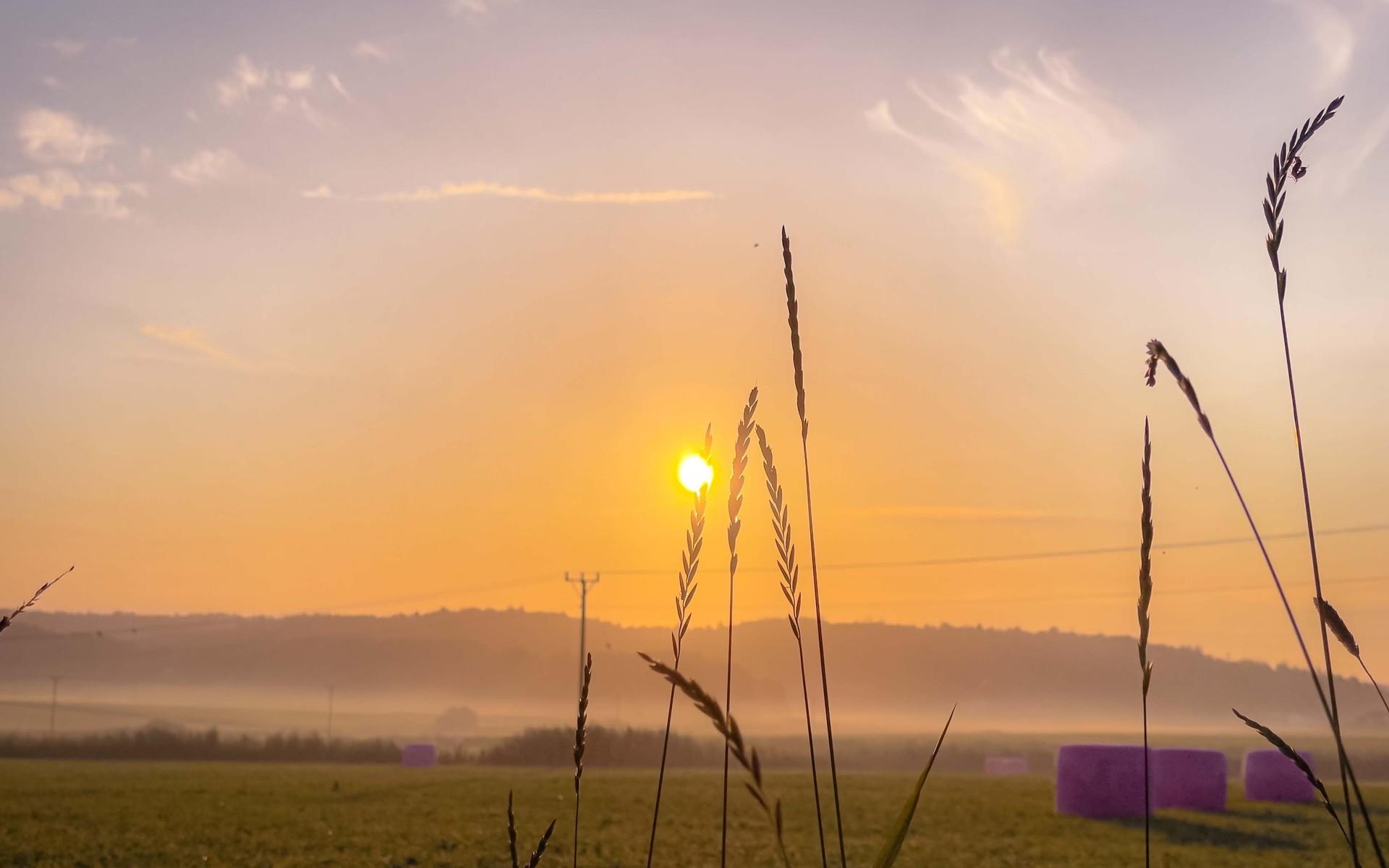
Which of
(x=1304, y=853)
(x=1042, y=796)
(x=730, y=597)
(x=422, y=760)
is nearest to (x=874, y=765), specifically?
(x=422, y=760)

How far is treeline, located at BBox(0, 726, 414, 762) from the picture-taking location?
5566 cm

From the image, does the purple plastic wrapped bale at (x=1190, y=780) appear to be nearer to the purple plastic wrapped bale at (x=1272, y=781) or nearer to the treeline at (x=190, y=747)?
the purple plastic wrapped bale at (x=1272, y=781)

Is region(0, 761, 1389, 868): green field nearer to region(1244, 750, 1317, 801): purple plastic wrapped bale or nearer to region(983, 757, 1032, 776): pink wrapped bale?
region(1244, 750, 1317, 801): purple plastic wrapped bale

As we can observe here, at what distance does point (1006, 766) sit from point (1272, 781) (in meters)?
29.2

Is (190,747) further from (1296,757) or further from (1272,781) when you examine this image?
(1296,757)

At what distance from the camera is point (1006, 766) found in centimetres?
5603

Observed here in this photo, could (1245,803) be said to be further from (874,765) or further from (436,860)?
(874,765)

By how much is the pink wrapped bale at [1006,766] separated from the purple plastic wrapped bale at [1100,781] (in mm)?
32084

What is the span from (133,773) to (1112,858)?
31.5 metres

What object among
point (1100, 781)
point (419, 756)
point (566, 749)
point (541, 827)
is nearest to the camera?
point (541, 827)

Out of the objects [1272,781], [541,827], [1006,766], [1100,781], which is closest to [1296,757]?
[541,827]

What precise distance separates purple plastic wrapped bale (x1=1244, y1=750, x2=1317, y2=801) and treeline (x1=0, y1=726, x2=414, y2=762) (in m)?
39.5

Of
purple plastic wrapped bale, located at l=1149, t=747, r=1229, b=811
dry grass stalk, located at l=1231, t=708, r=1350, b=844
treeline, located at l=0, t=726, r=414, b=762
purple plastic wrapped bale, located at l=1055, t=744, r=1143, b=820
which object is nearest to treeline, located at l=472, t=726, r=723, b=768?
treeline, located at l=0, t=726, r=414, b=762

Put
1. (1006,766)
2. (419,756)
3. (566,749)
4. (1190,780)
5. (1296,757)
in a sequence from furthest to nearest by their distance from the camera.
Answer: (1006,766)
(566,749)
(419,756)
(1190,780)
(1296,757)
